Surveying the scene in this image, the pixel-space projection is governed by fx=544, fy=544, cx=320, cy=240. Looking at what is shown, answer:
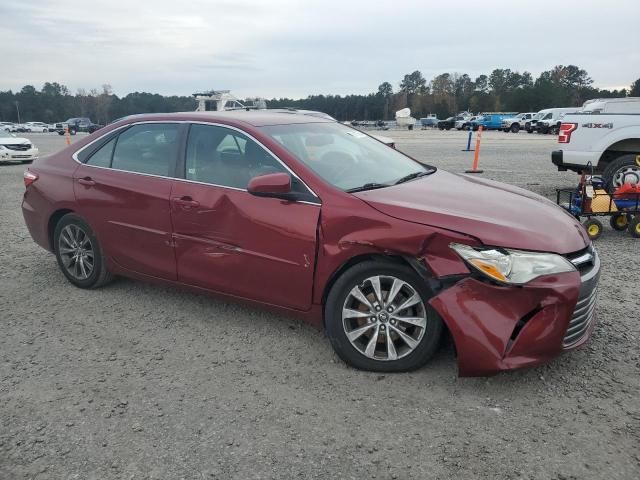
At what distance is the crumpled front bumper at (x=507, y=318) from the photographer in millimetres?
2980

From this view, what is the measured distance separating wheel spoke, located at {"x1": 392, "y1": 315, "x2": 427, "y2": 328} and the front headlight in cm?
45

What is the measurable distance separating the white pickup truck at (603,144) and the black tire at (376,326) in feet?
20.6

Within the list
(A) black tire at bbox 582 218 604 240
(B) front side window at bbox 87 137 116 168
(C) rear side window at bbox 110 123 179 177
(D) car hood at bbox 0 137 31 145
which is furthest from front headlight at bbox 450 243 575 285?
(D) car hood at bbox 0 137 31 145

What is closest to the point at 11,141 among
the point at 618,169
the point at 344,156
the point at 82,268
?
the point at 82,268

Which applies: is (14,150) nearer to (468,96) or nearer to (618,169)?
(618,169)

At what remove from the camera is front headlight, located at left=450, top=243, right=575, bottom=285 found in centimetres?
298

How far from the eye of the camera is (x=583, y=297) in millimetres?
3113

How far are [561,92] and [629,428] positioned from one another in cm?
9921

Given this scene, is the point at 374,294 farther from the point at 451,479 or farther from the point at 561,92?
the point at 561,92

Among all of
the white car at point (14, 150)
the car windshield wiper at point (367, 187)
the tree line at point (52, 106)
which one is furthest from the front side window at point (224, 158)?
→ the tree line at point (52, 106)

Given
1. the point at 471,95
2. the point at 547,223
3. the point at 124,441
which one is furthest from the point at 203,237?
the point at 471,95

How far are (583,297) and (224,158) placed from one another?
2578 millimetres

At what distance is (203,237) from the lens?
397cm

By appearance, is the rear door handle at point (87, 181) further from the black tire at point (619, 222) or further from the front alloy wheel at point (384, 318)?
the black tire at point (619, 222)
